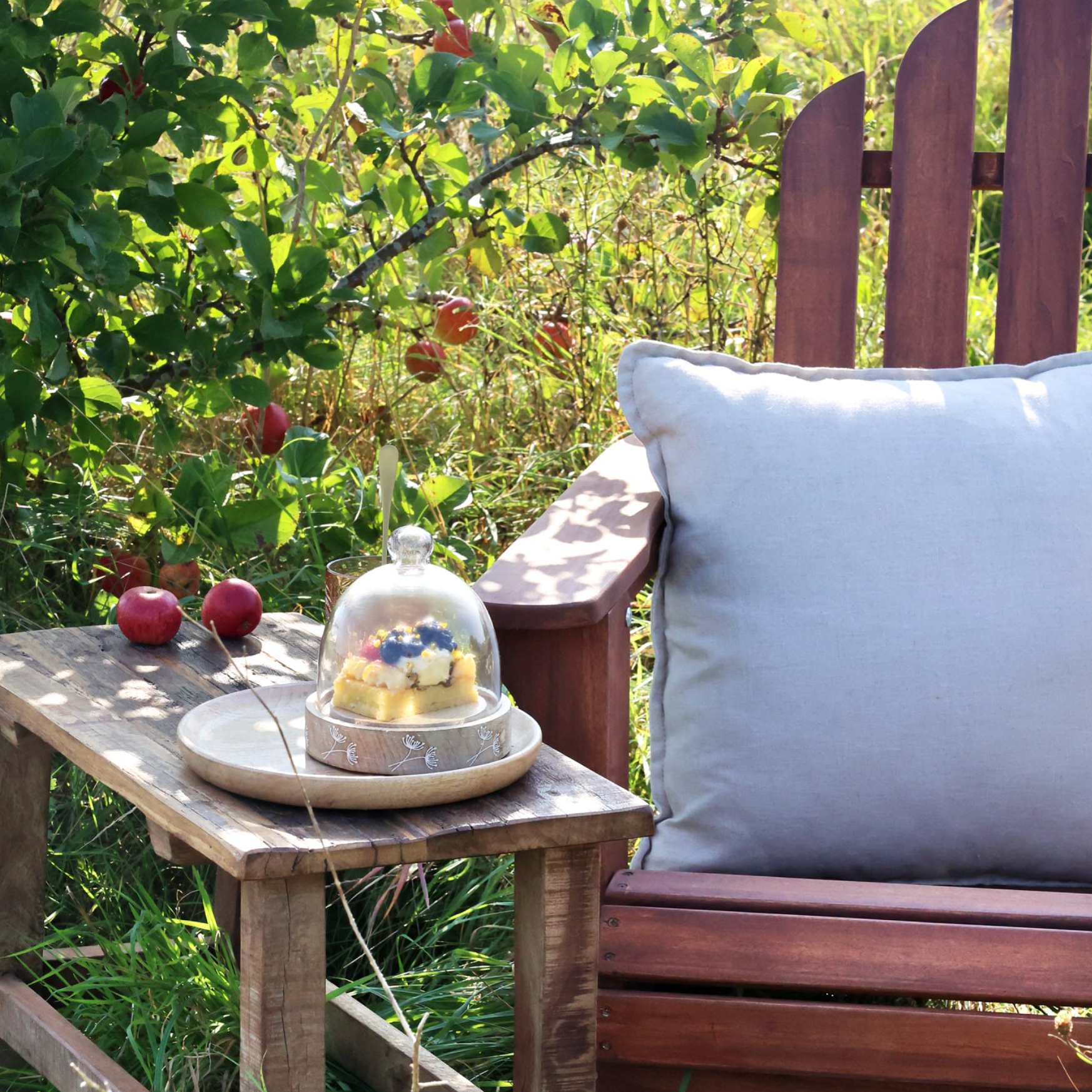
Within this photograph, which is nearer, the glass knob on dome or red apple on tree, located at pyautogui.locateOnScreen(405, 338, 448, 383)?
the glass knob on dome

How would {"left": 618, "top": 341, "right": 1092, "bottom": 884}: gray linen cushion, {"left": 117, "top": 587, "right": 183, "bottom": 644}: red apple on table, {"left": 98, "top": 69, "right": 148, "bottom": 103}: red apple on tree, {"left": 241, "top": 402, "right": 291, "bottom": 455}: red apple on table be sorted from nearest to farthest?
{"left": 618, "top": 341, "right": 1092, "bottom": 884}: gray linen cushion
{"left": 117, "top": 587, "right": 183, "bottom": 644}: red apple on table
{"left": 98, "top": 69, "right": 148, "bottom": 103}: red apple on tree
{"left": 241, "top": 402, "right": 291, "bottom": 455}: red apple on table

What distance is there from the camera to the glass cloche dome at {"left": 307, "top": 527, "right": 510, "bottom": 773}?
107cm

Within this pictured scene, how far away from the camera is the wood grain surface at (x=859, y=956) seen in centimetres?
117

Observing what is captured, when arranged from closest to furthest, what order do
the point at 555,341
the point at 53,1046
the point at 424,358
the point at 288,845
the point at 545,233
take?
the point at 288,845 < the point at 53,1046 < the point at 545,233 < the point at 424,358 < the point at 555,341

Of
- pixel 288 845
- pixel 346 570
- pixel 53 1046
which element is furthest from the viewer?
pixel 53 1046

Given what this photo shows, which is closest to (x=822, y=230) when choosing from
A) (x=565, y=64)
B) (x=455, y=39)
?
(x=565, y=64)

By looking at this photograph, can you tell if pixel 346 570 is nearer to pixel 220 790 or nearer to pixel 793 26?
pixel 220 790

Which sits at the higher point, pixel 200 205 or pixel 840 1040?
pixel 200 205

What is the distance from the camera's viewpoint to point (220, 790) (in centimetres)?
109

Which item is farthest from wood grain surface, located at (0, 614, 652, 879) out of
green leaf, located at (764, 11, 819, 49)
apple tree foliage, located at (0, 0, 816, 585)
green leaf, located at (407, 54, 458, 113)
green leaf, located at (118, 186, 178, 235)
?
green leaf, located at (764, 11, 819, 49)

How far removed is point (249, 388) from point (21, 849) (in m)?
0.72

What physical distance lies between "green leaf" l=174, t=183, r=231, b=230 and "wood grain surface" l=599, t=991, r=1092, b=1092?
1.17m

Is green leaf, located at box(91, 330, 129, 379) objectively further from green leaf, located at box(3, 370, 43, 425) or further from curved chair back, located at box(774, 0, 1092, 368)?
curved chair back, located at box(774, 0, 1092, 368)

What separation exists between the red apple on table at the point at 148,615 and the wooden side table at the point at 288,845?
2 cm
